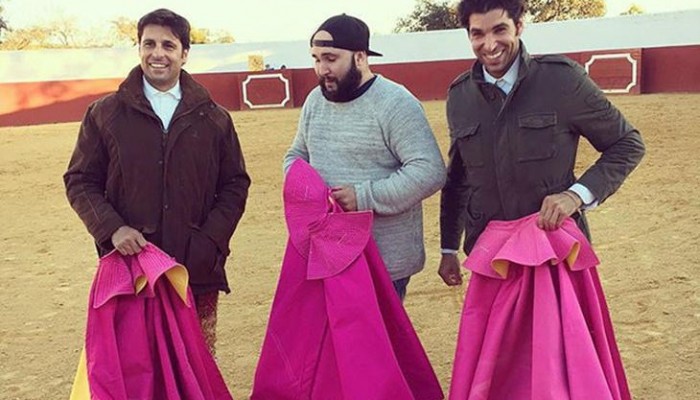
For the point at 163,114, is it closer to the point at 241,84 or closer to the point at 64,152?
the point at 64,152

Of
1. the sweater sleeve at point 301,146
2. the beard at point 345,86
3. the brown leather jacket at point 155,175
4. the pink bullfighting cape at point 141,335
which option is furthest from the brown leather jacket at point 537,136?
the pink bullfighting cape at point 141,335

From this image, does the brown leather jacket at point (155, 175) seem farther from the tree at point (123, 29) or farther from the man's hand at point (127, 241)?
the tree at point (123, 29)

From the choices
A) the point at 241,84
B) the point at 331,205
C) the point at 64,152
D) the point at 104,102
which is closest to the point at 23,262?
the point at 104,102

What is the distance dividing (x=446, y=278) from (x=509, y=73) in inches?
26.2

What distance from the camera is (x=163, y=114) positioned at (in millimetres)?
2031

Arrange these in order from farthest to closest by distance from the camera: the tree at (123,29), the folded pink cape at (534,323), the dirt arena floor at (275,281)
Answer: the tree at (123,29) < the dirt arena floor at (275,281) < the folded pink cape at (534,323)

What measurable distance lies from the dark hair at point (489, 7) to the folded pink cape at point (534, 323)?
0.49 metres

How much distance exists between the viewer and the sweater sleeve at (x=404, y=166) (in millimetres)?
1938

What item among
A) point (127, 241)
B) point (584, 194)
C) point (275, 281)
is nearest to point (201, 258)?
point (127, 241)

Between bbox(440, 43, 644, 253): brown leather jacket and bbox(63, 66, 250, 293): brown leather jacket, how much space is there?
0.70 metres

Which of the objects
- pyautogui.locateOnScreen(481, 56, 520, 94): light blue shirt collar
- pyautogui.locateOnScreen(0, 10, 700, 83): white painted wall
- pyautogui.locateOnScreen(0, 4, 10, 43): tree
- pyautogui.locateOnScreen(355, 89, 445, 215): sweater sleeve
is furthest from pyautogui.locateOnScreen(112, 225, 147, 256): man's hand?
pyautogui.locateOnScreen(0, 4, 10, 43): tree

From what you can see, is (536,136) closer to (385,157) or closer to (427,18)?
(385,157)

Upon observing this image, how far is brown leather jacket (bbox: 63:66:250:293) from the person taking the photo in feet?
6.50

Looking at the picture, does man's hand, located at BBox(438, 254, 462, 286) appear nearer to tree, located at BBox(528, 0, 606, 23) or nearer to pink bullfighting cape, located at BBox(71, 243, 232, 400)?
pink bullfighting cape, located at BBox(71, 243, 232, 400)
